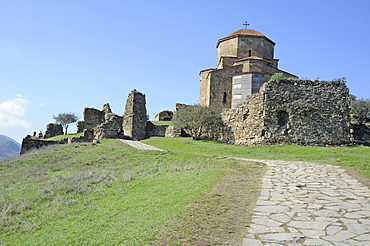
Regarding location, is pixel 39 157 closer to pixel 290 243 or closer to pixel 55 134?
pixel 290 243

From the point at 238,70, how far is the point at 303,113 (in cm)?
1728

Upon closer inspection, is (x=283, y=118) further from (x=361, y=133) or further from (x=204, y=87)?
(x=204, y=87)

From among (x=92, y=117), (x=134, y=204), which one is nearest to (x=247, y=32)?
(x=92, y=117)

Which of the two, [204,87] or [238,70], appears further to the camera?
[204,87]

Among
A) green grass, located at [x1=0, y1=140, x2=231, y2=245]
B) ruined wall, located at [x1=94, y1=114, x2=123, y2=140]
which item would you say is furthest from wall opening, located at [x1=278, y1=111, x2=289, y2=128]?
ruined wall, located at [x1=94, y1=114, x2=123, y2=140]

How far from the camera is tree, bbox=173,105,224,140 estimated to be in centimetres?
2464

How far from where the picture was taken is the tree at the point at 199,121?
24.6m

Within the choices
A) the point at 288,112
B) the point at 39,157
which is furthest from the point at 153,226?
the point at 288,112

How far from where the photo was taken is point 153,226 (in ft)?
16.0

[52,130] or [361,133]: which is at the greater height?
[361,133]

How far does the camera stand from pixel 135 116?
26469 millimetres

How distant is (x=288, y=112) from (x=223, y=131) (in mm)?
5772

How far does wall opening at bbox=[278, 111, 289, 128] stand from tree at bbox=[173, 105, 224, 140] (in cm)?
531

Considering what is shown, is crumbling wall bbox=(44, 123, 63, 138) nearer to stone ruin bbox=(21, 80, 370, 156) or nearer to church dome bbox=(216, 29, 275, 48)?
church dome bbox=(216, 29, 275, 48)
